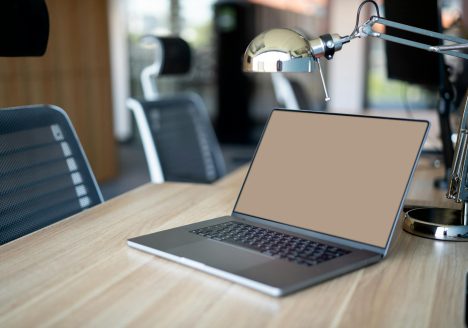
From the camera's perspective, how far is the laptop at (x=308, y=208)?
91 cm

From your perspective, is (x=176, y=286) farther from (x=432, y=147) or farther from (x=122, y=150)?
(x=122, y=150)

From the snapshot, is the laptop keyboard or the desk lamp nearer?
the laptop keyboard

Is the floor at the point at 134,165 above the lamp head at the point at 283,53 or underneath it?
underneath

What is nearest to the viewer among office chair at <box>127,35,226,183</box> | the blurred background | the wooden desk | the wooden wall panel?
the wooden desk

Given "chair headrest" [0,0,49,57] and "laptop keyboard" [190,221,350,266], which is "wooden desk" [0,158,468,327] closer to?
"laptop keyboard" [190,221,350,266]

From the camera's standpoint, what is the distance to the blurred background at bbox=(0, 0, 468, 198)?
15.0 feet

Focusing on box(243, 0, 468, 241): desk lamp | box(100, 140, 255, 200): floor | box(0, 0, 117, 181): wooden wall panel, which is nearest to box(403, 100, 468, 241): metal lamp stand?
box(243, 0, 468, 241): desk lamp

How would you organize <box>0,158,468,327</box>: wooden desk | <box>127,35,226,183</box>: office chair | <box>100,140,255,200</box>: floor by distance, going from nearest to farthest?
<box>0,158,468,327</box>: wooden desk < <box>127,35,226,183</box>: office chair < <box>100,140,255,200</box>: floor

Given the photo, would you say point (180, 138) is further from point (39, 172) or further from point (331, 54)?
point (331, 54)

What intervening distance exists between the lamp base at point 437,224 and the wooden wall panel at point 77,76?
11.6 feet

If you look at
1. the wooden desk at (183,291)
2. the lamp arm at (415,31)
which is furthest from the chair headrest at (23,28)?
the lamp arm at (415,31)

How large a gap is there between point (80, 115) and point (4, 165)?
3.57 metres

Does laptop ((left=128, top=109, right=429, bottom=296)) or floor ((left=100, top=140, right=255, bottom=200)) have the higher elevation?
laptop ((left=128, top=109, right=429, bottom=296))

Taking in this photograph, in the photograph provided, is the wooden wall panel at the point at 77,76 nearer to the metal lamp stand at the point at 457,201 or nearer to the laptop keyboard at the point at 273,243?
the laptop keyboard at the point at 273,243
